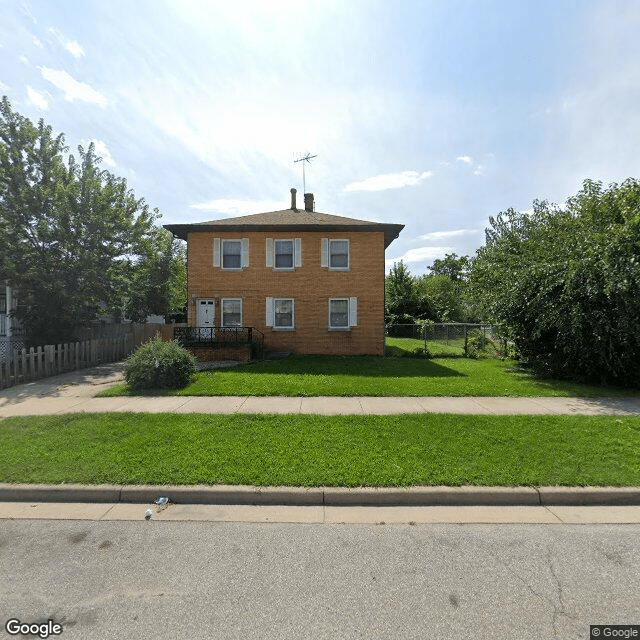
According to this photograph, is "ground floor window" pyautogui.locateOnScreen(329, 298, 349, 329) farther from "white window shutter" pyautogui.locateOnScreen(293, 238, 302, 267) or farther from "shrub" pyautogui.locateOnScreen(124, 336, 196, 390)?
"shrub" pyautogui.locateOnScreen(124, 336, 196, 390)

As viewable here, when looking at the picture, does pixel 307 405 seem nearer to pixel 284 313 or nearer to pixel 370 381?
pixel 370 381

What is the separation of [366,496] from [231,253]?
13053mm

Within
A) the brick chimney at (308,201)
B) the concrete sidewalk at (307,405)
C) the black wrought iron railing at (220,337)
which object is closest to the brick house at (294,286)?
the black wrought iron railing at (220,337)

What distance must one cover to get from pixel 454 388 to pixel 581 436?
127 inches

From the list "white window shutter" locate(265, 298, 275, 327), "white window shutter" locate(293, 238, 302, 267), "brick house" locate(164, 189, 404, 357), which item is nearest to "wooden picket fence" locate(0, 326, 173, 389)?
"brick house" locate(164, 189, 404, 357)

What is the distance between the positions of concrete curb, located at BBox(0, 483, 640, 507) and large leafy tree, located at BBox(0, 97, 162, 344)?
432 inches

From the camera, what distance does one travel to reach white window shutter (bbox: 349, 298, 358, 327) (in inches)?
585

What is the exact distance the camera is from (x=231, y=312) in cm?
1505

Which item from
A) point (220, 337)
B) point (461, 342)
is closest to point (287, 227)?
point (220, 337)

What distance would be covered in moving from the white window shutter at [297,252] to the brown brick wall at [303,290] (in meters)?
0.16

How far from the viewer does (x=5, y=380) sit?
8.80 meters

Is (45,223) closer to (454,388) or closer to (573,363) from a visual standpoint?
(454,388)

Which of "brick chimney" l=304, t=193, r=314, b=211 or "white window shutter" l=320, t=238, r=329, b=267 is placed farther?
"brick chimney" l=304, t=193, r=314, b=211

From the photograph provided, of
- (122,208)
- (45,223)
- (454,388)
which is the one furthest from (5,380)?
(454,388)
